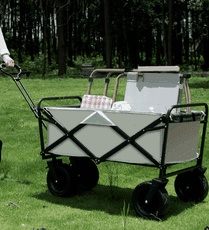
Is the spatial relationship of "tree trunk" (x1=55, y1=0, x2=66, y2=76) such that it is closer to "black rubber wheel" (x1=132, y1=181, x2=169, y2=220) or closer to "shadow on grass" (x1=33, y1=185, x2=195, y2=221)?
"shadow on grass" (x1=33, y1=185, x2=195, y2=221)

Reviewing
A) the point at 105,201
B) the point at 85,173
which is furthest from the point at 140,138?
Result: the point at 85,173

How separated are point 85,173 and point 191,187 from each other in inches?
53.6

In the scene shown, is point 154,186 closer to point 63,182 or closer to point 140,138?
point 140,138

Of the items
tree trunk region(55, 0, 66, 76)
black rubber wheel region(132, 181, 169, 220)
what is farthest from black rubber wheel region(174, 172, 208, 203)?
tree trunk region(55, 0, 66, 76)

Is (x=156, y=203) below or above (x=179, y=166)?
above

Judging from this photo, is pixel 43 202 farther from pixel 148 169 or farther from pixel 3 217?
pixel 148 169

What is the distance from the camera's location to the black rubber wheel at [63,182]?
13.5ft

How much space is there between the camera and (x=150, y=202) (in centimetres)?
357

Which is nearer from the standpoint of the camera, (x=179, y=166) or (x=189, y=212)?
(x=189, y=212)

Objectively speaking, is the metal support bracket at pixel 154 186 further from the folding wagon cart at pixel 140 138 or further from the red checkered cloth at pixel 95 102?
the red checkered cloth at pixel 95 102

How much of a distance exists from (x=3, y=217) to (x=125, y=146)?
1422 mm

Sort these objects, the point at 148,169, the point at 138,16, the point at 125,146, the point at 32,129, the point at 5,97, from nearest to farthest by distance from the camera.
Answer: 1. the point at 125,146
2. the point at 148,169
3. the point at 32,129
4. the point at 5,97
5. the point at 138,16

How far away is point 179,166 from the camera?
5543mm

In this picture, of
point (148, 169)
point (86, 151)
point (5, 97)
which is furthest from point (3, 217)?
point (5, 97)
